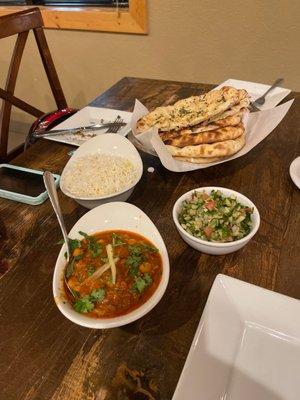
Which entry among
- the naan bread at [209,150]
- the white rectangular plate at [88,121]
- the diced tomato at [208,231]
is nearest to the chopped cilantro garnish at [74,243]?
the diced tomato at [208,231]

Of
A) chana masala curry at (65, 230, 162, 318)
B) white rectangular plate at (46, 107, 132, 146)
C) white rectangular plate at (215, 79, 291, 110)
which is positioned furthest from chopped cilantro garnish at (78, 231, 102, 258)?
white rectangular plate at (215, 79, 291, 110)

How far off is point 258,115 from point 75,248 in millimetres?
964

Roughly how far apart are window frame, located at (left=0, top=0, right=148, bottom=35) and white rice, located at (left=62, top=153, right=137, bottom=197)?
6.08 ft

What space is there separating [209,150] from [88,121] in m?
0.73

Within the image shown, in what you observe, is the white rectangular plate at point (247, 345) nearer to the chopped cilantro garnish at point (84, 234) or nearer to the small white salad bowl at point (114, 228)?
the small white salad bowl at point (114, 228)

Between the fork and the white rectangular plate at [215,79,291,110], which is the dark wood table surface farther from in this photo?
the white rectangular plate at [215,79,291,110]

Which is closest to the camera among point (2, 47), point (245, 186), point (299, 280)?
point (299, 280)

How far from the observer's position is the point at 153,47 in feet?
8.91

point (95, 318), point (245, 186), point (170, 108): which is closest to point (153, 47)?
point (170, 108)

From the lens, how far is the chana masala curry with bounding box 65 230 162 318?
0.74 m

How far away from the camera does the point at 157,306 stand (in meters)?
Answer: 0.81

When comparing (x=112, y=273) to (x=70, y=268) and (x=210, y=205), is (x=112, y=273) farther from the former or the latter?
(x=210, y=205)

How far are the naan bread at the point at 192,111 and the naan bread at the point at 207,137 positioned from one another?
7 cm

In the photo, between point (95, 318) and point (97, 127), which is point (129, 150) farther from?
point (95, 318)
